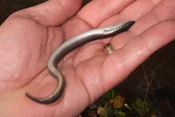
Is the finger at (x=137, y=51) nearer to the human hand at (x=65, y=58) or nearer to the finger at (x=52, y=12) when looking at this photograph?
the human hand at (x=65, y=58)

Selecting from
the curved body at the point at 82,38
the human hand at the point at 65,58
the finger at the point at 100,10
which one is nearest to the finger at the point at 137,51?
the human hand at the point at 65,58

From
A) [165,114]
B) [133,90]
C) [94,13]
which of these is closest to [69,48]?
[94,13]

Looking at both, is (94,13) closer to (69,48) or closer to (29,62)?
(69,48)

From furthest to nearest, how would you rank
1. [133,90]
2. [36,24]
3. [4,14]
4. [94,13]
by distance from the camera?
[4,14] < [133,90] < [94,13] < [36,24]

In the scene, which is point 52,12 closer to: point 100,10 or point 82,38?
point 82,38

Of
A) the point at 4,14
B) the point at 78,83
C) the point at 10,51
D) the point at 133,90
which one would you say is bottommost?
Answer: the point at 133,90

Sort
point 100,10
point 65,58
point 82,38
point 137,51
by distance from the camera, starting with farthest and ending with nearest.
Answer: point 100,10 → point 82,38 → point 65,58 → point 137,51

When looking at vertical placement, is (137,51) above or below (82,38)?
above

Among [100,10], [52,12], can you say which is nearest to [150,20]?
[100,10]
